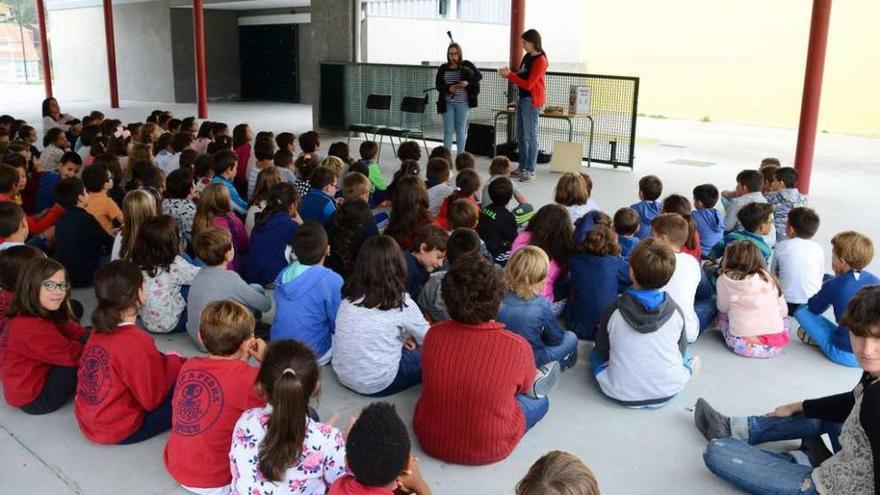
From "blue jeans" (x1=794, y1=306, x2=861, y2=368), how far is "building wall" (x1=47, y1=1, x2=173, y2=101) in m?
18.9

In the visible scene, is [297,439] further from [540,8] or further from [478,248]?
[540,8]

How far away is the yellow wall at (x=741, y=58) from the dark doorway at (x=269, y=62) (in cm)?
806

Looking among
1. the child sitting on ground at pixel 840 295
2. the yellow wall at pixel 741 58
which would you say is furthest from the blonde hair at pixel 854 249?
the yellow wall at pixel 741 58

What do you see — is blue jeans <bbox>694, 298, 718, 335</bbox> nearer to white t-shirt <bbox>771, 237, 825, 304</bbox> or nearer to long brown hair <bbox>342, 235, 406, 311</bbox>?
white t-shirt <bbox>771, 237, 825, 304</bbox>

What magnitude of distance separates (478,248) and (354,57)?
9.01m

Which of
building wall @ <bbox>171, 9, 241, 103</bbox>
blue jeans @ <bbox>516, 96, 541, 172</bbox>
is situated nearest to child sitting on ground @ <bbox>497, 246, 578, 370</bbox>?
blue jeans @ <bbox>516, 96, 541, 172</bbox>

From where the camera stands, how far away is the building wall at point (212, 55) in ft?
65.1

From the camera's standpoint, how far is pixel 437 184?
18.9ft

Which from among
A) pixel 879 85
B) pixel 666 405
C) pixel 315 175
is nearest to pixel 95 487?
pixel 666 405

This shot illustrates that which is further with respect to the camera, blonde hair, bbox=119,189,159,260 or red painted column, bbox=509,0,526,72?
red painted column, bbox=509,0,526,72

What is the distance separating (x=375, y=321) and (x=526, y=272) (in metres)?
0.66

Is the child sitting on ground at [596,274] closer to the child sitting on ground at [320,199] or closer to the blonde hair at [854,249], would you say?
the blonde hair at [854,249]

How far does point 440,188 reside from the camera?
5602mm

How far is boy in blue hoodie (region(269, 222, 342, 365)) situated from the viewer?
338 centimetres
